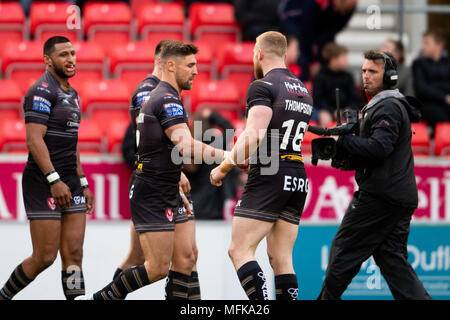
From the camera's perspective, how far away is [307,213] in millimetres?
9695

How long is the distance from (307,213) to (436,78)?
292 cm

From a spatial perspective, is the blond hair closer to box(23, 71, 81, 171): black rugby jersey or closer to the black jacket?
the black jacket

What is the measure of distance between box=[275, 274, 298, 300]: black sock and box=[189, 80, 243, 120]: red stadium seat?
177 inches

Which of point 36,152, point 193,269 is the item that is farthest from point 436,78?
point 36,152

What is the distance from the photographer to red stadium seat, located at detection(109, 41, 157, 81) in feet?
36.3

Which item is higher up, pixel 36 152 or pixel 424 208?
pixel 36 152

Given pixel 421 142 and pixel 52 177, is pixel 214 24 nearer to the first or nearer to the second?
pixel 421 142

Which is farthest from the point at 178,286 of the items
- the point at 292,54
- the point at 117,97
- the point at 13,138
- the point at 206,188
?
the point at 292,54

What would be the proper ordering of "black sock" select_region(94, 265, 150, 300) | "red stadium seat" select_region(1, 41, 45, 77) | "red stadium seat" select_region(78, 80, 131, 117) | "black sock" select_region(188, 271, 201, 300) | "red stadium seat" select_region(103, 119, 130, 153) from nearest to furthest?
"black sock" select_region(94, 265, 150, 300)
"black sock" select_region(188, 271, 201, 300)
"red stadium seat" select_region(103, 119, 130, 153)
"red stadium seat" select_region(78, 80, 131, 117)
"red stadium seat" select_region(1, 41, 45, 77)

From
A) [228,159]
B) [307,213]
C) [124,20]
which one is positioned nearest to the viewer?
[228,159]

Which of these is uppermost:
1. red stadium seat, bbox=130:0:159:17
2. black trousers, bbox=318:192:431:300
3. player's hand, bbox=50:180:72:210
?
red stadium seat, bbox=130:0:159:17

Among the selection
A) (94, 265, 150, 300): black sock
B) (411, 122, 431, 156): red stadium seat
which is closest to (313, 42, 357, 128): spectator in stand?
(411, 122, 431, 156): red stadium seat

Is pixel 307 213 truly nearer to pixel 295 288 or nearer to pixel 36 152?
pixel 295 288

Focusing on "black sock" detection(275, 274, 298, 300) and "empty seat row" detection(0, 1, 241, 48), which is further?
"empty seat row" detection(0, 1, 241, 48)
